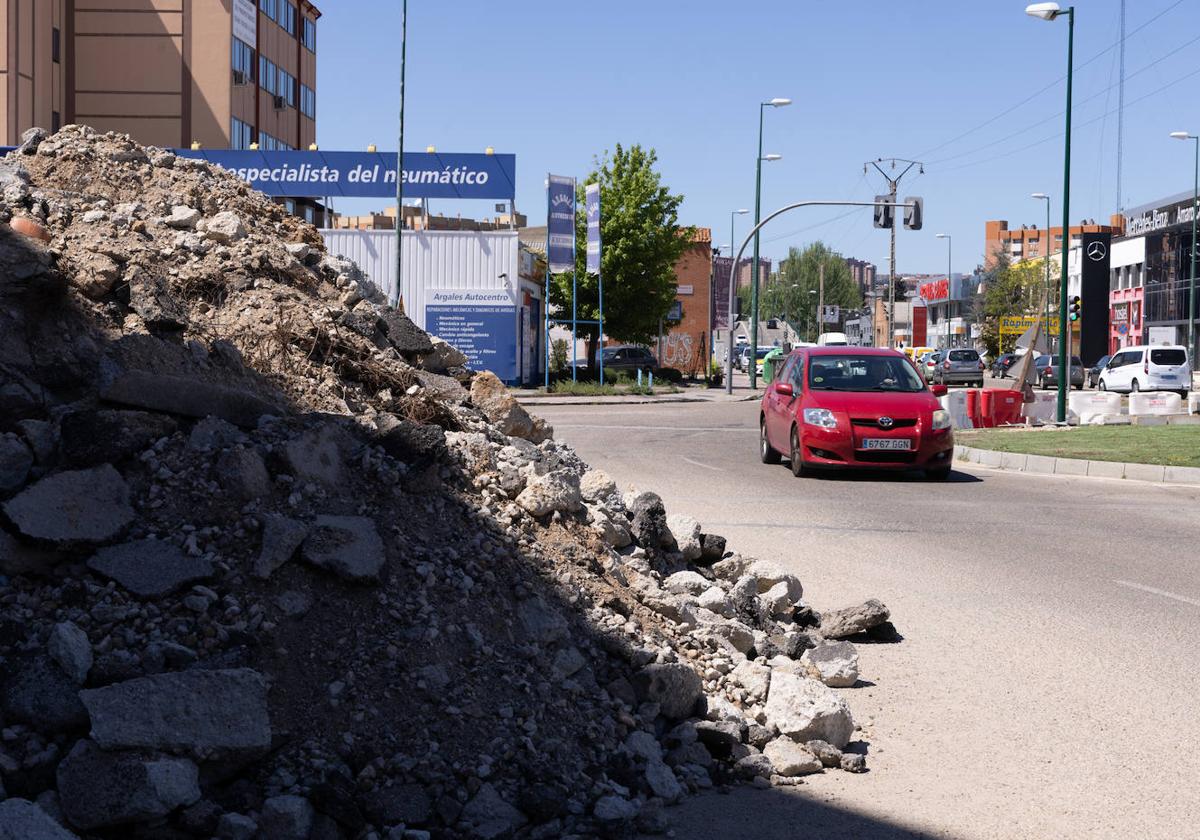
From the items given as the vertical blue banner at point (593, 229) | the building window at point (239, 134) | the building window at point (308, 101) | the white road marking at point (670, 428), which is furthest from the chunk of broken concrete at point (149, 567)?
the building window at point (308, 101)

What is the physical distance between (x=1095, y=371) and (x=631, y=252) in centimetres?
2023

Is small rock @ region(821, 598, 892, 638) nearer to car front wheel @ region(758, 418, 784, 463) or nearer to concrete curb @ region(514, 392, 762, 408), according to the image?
car front wheel @ region(758, 418, 784, 463)

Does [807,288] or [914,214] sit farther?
[807,288]

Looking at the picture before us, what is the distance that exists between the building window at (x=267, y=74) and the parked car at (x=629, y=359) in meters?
19.0

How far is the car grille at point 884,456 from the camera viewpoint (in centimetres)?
1603

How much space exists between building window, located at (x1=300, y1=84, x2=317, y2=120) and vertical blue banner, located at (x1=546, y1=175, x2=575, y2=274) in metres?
27.3

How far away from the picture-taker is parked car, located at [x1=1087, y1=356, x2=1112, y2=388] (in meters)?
54.4

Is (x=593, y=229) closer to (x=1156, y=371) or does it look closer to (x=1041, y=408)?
(x=1041, y=408)

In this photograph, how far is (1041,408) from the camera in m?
28.3

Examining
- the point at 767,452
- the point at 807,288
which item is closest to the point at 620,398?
the point at 767,452

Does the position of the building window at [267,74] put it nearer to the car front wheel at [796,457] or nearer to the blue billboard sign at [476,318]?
the blue billboard sign at [476,318]

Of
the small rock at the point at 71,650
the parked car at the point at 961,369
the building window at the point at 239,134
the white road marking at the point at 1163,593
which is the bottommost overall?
the white road marking at the point at 1163,593

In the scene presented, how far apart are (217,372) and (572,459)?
239 centimetres

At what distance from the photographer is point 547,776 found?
4332 millimetres
